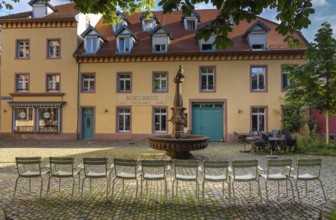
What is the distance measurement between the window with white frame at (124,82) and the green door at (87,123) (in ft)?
9.67

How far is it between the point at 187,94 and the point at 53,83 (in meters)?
10.7

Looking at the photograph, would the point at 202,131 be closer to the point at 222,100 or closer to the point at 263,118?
the point at 222,100

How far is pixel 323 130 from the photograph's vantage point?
20234 mm

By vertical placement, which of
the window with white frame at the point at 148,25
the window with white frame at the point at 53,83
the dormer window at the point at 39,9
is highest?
the dormer window at the point at 39,9

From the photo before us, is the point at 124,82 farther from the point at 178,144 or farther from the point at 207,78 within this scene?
the point at 178,144

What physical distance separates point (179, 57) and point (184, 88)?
7.79ft

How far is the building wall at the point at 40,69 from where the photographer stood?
22.2m

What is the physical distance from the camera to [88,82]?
22.5 m

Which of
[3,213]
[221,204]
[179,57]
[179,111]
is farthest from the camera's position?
[179,57]

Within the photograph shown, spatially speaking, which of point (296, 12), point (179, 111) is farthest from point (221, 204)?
point (179, 111)

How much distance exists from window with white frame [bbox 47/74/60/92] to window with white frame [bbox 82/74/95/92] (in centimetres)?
209

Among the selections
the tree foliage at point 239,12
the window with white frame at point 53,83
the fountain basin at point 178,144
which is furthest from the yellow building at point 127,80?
the tree foliage at point 239,12

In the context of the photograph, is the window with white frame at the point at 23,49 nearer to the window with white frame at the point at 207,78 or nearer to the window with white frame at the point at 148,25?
the window with white frame at the point at 148,25

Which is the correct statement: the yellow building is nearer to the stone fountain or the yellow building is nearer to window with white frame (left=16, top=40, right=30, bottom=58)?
window with white frame (left=16, top=40, right=30, bottom=58)
